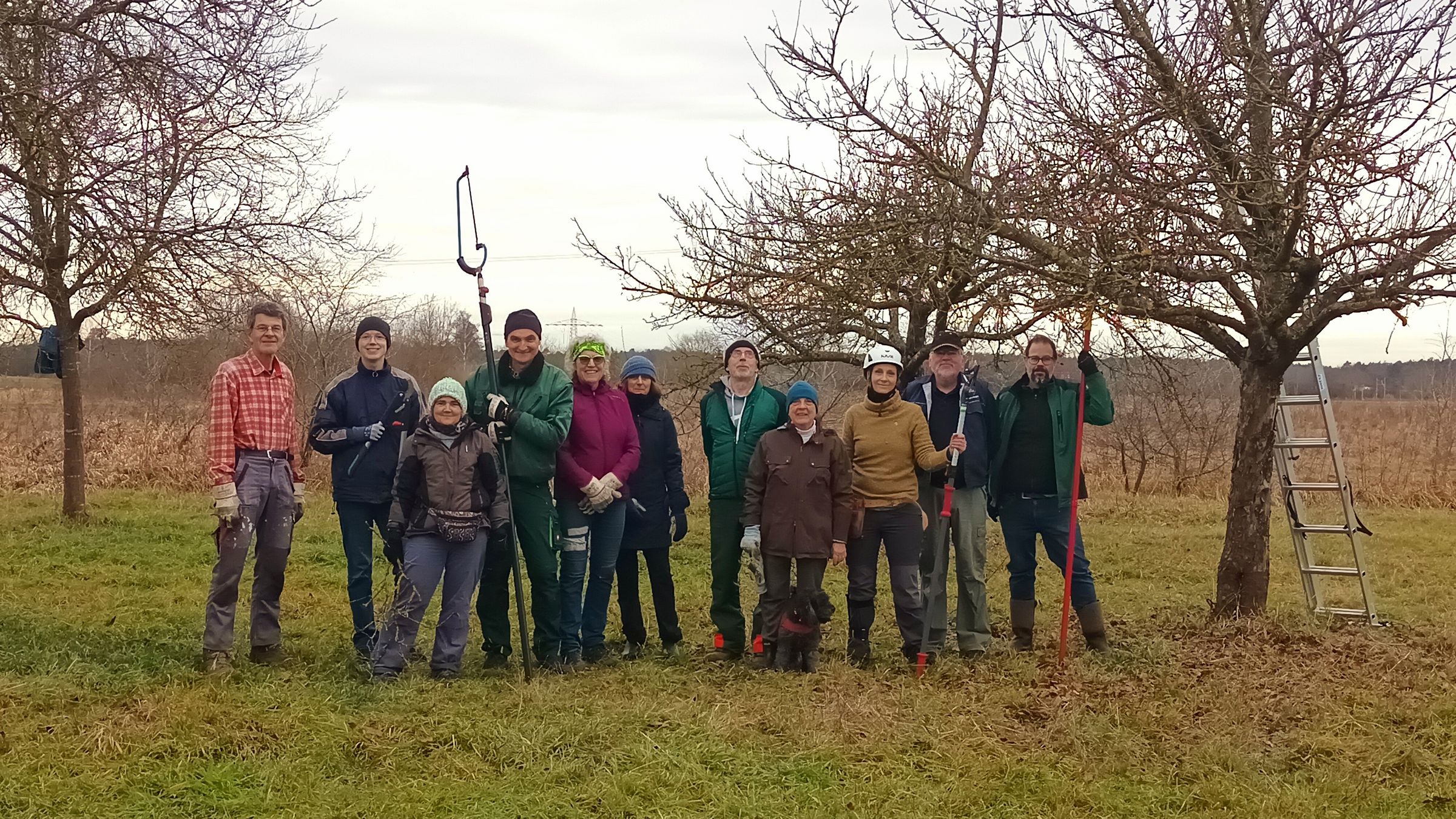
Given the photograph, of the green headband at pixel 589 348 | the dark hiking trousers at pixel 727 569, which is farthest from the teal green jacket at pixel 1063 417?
the green headband at pixel 589 348

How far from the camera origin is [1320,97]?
6.10 metres

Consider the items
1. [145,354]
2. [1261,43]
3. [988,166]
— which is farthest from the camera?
[145,354]

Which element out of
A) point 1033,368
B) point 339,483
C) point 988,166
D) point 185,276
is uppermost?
point 988,166

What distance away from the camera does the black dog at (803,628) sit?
636cm

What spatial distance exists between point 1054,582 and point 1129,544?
Answer: 9.29ft

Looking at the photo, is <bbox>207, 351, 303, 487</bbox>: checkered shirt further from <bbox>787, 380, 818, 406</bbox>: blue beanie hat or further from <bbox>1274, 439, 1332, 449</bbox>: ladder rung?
<bbox>1274, 439, 1332, 449</bbox>: ladder rung

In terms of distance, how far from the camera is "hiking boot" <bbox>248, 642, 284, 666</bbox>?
6.07 metres

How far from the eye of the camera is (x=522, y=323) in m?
6.29

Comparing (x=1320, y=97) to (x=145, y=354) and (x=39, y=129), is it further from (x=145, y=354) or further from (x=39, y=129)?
(x=145, y=354)

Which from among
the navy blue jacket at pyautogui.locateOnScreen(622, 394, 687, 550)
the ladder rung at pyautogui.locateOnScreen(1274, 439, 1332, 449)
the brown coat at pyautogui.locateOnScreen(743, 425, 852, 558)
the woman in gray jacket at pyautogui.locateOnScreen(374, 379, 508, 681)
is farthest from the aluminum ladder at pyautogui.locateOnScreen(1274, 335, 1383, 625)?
the woman in gray jacket at pyautogui.locateOnScreen(374, 379, 508, 681)

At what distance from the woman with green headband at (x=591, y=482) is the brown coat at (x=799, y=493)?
30.3 inches

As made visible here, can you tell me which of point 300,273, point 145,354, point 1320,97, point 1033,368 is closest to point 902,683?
point 1033,368

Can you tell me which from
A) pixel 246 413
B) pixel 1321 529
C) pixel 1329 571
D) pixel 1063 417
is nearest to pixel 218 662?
pixel 246 413

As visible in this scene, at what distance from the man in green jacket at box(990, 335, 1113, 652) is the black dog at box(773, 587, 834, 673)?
4.17ft
